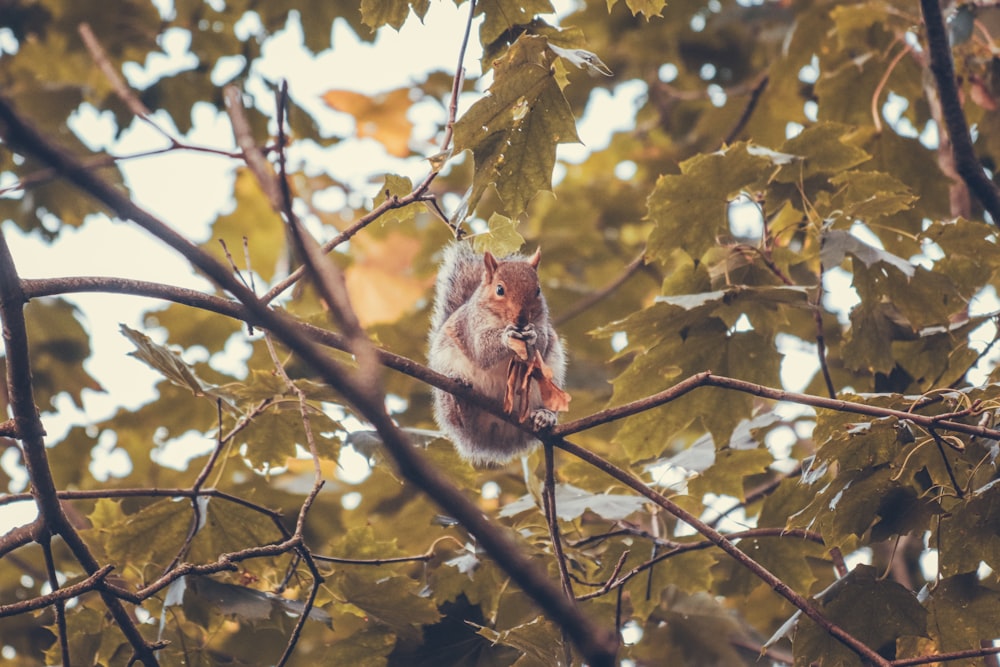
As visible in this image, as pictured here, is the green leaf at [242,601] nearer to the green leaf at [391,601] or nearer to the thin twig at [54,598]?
the green leaf at [391,601]

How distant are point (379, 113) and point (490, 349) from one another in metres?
3.69

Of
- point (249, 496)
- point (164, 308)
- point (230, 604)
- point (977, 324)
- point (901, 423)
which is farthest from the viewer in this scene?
point (164, 308)

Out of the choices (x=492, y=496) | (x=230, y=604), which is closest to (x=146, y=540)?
(x=230, y=604)

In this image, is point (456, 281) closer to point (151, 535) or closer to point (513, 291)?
point (513, 291)

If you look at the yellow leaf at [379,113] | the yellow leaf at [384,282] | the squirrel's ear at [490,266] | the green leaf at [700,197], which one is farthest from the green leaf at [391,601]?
the yellow leaf at [379,113]

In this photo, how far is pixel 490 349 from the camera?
11.3 feet

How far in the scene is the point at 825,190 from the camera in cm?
322

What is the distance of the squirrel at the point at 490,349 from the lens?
3.43 m

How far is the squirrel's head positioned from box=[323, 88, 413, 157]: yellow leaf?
3.20m

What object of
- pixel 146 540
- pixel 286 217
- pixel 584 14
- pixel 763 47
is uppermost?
pixel 584 14

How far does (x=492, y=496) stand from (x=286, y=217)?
397 centimetres

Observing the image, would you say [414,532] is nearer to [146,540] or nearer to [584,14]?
[146,540]

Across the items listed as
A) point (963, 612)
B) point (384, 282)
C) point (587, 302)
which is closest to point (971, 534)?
point (963, 612)

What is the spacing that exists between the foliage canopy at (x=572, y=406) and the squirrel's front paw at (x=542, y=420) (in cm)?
22
